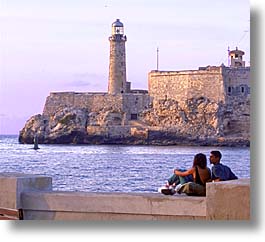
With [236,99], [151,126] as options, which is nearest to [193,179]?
[236,99]

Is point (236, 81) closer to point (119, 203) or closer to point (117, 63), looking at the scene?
point (117, 63)

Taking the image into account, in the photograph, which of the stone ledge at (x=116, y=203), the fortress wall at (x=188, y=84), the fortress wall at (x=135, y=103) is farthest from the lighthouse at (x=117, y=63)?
the stone ledge at (x=116, y=203)

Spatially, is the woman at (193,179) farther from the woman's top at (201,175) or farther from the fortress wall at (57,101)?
the fortress wall at (57,101)

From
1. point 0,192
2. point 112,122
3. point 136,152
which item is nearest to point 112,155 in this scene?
point 136,152

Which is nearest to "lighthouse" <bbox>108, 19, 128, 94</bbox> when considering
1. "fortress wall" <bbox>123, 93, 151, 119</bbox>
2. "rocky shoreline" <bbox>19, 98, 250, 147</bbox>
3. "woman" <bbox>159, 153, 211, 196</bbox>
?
"fortress wall" <bbox>123, 93, 151, 119</bbox>

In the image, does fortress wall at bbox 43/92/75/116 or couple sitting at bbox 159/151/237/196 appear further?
fortress wall at bbox 43/92/75/116

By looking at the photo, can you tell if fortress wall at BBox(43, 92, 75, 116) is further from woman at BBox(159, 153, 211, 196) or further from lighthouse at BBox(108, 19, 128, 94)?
woman at BBox(159, 153, 211, 196)

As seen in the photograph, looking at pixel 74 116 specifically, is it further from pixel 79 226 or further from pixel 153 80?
pixel 79 226
